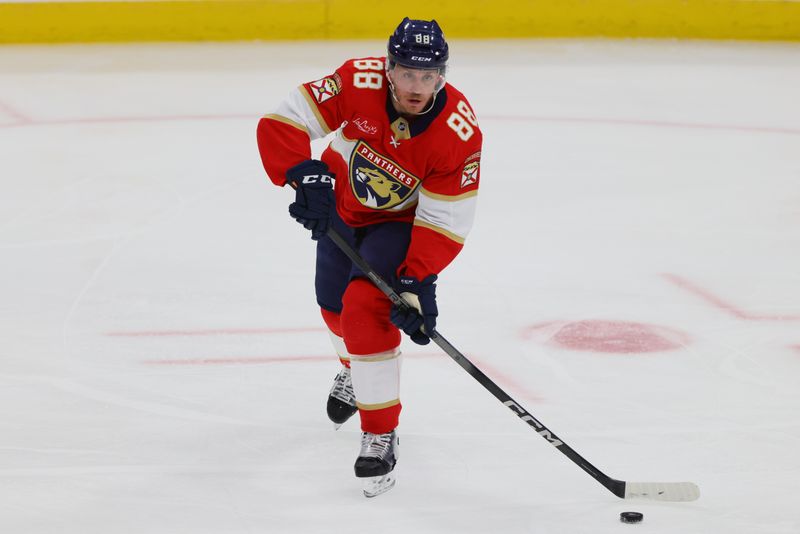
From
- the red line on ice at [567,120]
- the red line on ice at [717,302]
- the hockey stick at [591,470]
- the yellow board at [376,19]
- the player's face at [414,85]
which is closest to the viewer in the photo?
the player's face at [414,85]

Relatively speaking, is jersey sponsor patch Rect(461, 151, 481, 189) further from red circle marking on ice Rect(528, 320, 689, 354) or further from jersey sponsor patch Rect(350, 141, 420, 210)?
red circle marking on ice Rect(528, 320, 689, 354)

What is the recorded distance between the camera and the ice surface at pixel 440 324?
2.53 metres

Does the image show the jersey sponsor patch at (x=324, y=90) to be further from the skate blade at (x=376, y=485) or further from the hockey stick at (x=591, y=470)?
the skate blade at (x=376, y=485)

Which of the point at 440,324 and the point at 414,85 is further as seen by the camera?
the point at 440,324

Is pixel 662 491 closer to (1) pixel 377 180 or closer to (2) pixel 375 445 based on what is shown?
(2) pixel 375 445

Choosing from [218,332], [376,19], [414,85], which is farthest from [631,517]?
[376,19]

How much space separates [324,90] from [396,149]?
21 cm

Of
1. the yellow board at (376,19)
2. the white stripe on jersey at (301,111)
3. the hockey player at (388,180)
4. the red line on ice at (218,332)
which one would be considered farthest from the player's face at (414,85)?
the yellow board at (376,19)

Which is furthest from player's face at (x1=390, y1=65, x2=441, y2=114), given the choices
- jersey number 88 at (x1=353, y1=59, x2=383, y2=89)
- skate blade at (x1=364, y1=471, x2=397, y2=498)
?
skate blade at (x1=364, y1=471, x2=397, y2=498)

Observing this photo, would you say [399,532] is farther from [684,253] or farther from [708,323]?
[684,253]

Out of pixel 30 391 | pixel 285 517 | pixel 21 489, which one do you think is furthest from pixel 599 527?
pixel 30 391

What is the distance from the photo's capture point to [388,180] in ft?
8.43

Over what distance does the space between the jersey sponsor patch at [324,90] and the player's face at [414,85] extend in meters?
0.17

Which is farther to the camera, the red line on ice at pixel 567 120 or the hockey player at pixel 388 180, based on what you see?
the red line on ice at pixel 567 120
